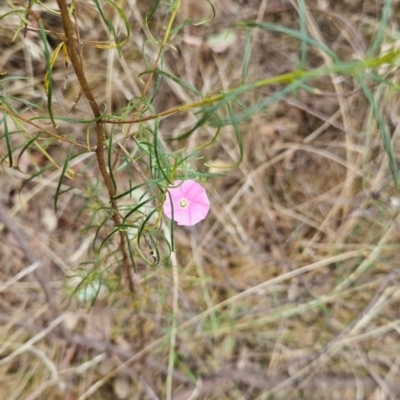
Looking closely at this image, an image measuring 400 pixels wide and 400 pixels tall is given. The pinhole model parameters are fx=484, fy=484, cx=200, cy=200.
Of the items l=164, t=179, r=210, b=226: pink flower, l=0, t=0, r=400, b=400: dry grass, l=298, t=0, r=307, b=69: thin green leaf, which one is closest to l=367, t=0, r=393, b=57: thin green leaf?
l=298, t=0, r=307, b=69: thin green leaf

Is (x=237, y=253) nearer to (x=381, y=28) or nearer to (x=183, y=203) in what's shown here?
(x=183, y=203)

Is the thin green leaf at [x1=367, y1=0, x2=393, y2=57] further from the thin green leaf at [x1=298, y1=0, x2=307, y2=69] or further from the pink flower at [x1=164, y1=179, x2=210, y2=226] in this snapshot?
the pink flower at [x1=164, y1=179, x2=210, y2=226]

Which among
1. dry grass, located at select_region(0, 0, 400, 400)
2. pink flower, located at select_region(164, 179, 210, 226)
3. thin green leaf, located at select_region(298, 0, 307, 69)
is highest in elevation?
thin green leaf, located at select_region(298, 0, 307, 69)

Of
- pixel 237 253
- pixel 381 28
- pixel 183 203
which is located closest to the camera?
pixel 381 28

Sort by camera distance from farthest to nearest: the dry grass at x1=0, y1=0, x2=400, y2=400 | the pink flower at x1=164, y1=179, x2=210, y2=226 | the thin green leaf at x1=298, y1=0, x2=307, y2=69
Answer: the dry grass at x1=0, y1=0, x2=400, y2=400, the pink flower at x1=164, y1=179, x2=210, y2=226, the thin green leaf at x1=298, y1=0, x2=307, y2=69

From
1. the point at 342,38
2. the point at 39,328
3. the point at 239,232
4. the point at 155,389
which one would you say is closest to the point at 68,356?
the point at 39,328

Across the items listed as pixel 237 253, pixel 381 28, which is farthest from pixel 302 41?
pixel 237 253

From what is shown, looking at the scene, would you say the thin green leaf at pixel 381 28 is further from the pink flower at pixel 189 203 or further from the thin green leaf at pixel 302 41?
the pink flower at pixel 189 203
